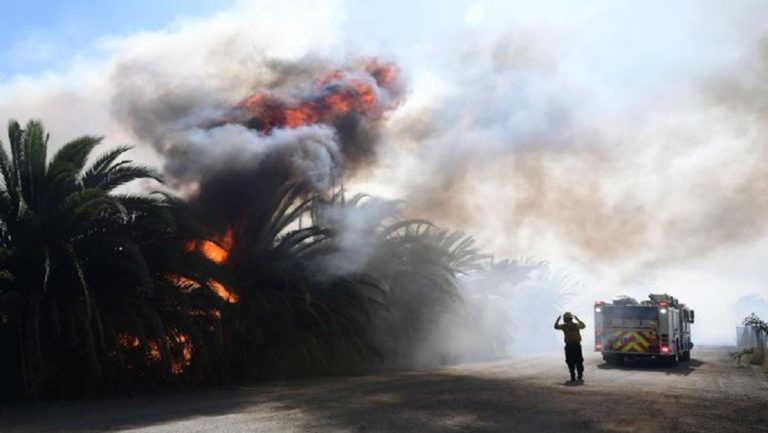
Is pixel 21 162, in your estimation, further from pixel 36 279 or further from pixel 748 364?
pixel 748 364

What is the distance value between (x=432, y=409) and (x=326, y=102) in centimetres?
1389

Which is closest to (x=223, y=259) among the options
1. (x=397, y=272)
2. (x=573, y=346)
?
(x=397, y=272)

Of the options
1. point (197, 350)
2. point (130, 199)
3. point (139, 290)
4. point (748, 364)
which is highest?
point (130, 199)

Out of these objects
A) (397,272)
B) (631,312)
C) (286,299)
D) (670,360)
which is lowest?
(670,360)

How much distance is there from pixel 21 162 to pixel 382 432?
11750mm

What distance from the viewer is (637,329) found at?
2445cm

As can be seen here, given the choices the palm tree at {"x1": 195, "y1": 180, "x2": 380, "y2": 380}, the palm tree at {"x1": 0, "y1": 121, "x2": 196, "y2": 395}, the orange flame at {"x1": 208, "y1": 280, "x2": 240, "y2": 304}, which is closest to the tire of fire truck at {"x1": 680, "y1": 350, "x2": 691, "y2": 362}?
the palm tree at {"x1": 195, "y1": 180, "x2": 380, "y2": 380}

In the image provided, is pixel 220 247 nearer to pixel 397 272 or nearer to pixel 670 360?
pixel 397 272

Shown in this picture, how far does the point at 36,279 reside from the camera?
15.3m

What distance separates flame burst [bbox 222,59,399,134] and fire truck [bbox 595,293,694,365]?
37.6ft

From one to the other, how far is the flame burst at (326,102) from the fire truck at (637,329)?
11.5 m

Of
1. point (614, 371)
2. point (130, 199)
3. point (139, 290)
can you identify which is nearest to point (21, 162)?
point (130, 199)

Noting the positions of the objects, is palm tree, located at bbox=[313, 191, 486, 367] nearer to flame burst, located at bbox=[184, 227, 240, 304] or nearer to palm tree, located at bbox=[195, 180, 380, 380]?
palm tree, located at bbox=[195, 180, 380, 380]

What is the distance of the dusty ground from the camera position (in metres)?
10.3
